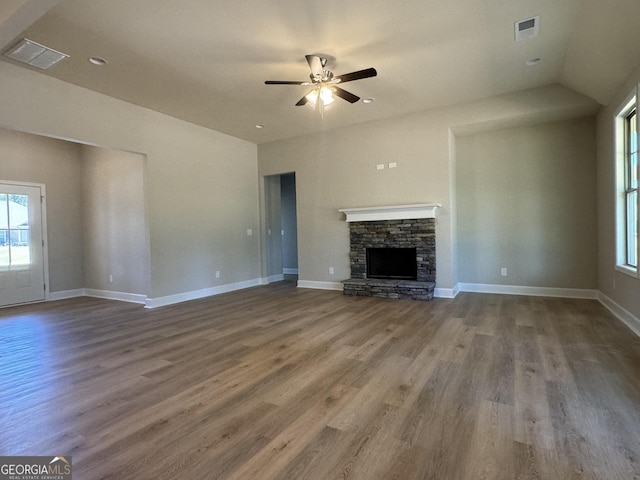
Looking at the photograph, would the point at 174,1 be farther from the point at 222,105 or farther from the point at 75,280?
the point at 75,280

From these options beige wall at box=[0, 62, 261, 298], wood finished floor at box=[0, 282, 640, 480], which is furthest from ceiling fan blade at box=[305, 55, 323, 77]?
beige wall at box=[0, 62, 261, 298]

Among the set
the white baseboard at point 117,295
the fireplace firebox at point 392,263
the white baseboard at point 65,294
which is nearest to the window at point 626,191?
the fireplace firebox at point 392,263

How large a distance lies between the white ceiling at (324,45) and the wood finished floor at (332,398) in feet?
8.40

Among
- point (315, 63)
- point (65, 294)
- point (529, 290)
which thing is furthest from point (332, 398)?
point (65, 294)

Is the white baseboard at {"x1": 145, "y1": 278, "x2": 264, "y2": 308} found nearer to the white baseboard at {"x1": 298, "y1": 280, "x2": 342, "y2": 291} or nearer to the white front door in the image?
the white baseboard at {"x1": 298, "y1": 280, "x2": 342, "y2": 291}

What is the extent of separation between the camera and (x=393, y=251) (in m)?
5.84

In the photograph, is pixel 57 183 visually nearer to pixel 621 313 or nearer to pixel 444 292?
pixel 444 292

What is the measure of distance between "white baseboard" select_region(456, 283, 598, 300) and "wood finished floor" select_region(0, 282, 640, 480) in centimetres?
123

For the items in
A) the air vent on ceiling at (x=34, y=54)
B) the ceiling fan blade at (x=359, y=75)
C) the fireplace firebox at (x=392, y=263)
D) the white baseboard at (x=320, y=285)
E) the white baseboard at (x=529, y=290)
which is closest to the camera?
the air vent on ceiling at (x=34, y=54)

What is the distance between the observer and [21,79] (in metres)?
3.68

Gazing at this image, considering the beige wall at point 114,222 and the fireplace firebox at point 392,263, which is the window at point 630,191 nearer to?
the fireplace firebox at point 392,263

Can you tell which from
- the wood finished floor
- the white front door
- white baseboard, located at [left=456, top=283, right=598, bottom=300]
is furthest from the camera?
the white front door

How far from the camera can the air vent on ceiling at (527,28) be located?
3.06 metres

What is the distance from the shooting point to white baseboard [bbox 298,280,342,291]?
20.6 ft
